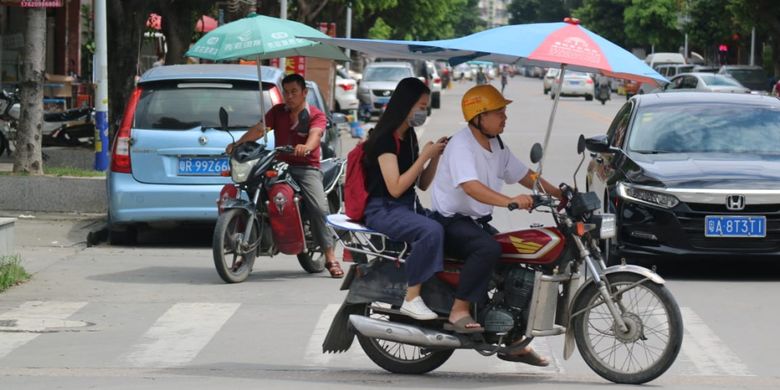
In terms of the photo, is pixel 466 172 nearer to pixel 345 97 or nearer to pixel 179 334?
pixel 179 334

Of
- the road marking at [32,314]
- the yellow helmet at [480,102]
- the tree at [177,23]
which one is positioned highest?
the tree at [177,23]

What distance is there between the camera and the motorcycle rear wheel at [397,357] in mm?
7820

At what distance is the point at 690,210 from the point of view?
11.3m

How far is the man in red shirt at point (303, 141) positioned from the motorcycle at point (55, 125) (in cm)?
1195

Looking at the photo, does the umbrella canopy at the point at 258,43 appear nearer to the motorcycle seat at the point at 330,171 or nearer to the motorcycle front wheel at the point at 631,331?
the motorcycle seat at the point at 330,171

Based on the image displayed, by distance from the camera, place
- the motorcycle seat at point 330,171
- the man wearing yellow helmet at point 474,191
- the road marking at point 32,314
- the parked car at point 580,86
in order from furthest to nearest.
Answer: the parked car at point 580,86
the motorcycle seat at point 330,171
the road marking at point 32,314
the man wearing yellow helmet at point 474,191

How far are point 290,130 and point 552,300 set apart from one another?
483 centimetres

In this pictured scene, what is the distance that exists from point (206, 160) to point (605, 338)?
6445mm

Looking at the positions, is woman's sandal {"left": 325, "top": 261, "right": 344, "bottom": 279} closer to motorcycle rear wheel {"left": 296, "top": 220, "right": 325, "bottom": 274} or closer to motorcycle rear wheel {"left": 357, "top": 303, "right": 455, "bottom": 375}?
motorcycle rear wheel {"left": 296, "top": 220, "right": 325, "bottom": 274}

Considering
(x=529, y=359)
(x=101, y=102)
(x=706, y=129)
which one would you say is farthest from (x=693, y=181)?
(x=101, y=102)

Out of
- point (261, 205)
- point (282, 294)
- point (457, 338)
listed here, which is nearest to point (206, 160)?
point (261, 205)

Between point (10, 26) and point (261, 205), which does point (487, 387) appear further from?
point (10, 26)

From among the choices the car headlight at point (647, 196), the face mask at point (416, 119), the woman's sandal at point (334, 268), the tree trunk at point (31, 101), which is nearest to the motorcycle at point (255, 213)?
the woman's sandal at point (334, 268)

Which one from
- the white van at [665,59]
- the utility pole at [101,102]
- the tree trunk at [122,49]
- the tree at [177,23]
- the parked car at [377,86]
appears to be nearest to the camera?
the utility pole at [101,102]
